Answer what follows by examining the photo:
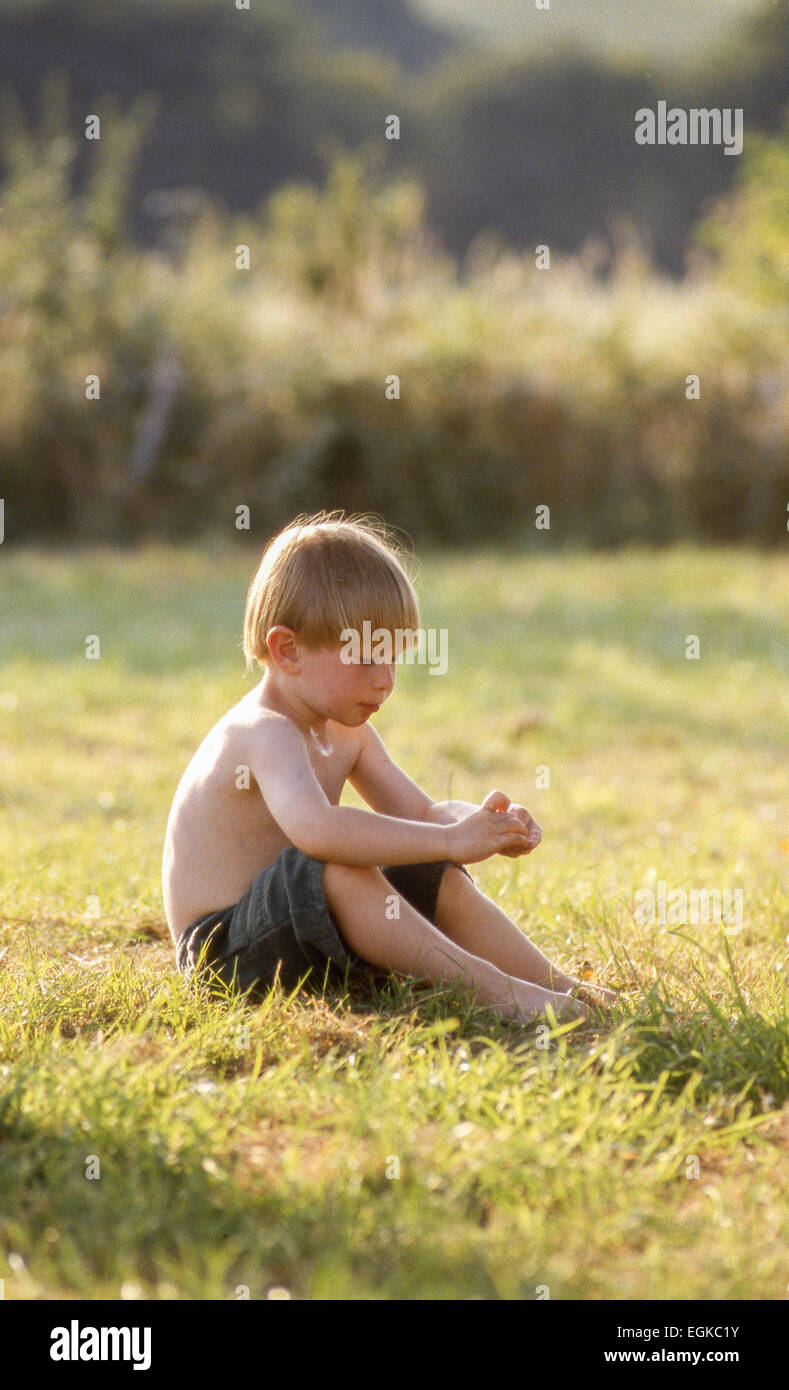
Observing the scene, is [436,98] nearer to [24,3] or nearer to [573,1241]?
[24,3]

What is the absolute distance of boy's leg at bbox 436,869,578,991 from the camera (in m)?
2.87

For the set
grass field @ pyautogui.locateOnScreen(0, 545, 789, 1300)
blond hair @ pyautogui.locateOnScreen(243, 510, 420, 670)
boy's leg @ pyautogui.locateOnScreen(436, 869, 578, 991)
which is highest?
blond hair @ pyautogui.locateOnScreen(243, 510, 420, 670)

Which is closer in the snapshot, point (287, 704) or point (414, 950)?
point (414, 950)

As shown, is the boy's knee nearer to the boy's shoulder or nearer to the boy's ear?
the boy's shoulder

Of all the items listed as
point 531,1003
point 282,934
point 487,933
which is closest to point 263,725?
point 282,934

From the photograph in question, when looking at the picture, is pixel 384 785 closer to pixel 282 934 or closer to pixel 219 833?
pixel 219 833

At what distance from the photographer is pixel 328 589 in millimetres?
2771

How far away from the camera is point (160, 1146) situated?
2.12m

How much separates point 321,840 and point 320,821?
0.12 ft

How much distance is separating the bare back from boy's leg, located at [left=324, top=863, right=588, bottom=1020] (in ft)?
0.94

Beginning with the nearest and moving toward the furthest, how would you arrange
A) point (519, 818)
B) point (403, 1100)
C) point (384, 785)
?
point (403, 1100) < point (519, 818) < point (384, 785)

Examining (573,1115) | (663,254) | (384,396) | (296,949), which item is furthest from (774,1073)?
(663,254)

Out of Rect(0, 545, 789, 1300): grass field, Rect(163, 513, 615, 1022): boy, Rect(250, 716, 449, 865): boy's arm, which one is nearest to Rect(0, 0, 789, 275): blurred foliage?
Rect(0, 545, 789, 1300): grass field

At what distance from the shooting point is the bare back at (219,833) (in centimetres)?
284
